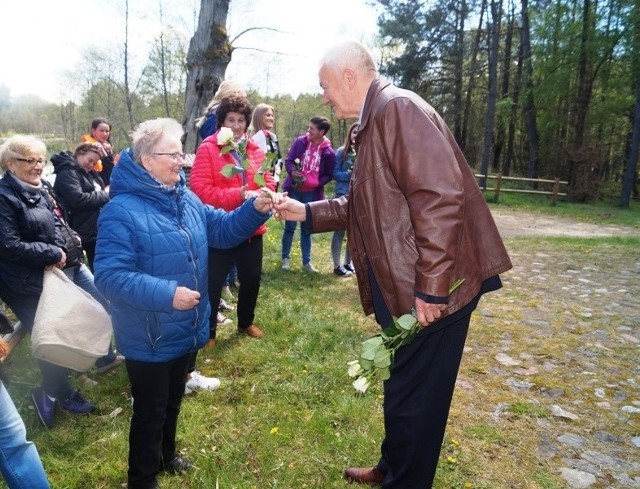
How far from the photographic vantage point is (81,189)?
14.6 ft

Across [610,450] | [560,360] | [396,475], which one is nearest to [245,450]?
[396,475]

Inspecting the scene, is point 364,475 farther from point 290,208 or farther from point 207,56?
point 207,56

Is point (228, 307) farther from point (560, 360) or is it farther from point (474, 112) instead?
point (474, 112)

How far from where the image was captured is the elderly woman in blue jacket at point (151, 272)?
84.6 inches

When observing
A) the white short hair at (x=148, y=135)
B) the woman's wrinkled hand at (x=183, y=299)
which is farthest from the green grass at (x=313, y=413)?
the white short hair at (x=148, y=135)

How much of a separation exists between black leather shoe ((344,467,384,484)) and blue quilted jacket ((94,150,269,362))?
3.97 ft

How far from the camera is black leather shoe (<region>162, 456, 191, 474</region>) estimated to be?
275 centimetres

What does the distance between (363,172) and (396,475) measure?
151 centimetres

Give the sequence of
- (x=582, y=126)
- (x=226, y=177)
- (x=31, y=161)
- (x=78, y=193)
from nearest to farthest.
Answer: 1. (x=31, y=161)
2. (x=226, y=177)
3. (x=78, y=193)
4. (x=582, y=126)

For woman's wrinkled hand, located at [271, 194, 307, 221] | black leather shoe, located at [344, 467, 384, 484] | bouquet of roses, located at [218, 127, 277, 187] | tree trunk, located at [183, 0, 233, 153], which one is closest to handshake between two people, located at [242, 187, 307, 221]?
woman's wrinkled hand, located at [271, 194, 307, 221]

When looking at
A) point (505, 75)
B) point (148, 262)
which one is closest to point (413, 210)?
point (148, 262)

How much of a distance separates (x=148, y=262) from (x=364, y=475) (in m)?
1.76

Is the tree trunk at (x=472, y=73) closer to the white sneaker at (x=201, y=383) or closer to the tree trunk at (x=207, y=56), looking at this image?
the tree trunk at (x=207, y=56)

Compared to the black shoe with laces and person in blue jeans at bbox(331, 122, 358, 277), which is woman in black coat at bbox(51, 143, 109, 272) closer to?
person in blue jeans at bbox(331, 122, 358, 277)
